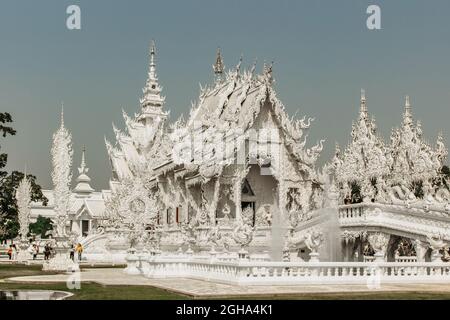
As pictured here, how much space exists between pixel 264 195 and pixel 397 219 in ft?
39.3

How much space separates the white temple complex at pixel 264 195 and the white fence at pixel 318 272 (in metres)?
1.08

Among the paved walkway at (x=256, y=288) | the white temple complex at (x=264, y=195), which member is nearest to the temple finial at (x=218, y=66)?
the white temple complex at (x=264, y=195)

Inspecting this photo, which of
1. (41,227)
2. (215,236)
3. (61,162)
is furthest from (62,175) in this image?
(41,227)

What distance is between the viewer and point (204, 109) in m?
44.4

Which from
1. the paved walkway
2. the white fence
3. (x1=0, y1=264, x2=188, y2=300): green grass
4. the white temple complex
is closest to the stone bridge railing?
the white temple complex

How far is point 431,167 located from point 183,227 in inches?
706

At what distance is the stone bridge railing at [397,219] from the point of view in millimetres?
28312

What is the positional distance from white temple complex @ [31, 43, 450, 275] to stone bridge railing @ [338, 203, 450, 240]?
0.04 meters

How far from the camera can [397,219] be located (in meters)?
30.3

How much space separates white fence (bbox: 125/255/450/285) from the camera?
20828 millimetres

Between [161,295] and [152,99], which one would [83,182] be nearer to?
[152,99]
